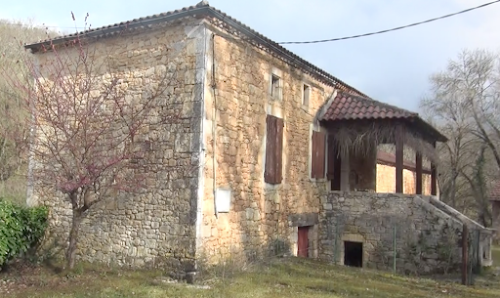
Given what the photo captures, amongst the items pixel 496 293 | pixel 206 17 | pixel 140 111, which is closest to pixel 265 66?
pixel 206 17

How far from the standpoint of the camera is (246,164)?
10070 millimetres

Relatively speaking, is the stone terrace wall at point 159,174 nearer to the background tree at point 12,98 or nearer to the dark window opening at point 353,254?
the dark window opening at point 353,254

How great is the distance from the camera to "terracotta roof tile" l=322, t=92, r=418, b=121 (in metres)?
12.3

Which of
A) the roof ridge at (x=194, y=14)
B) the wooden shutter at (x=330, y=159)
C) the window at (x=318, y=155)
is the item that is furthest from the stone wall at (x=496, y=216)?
the roof ridge at (x=194, y=14)

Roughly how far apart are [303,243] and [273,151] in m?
3.27

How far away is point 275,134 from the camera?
11062mm

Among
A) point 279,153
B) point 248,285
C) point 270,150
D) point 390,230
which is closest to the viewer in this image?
point 248,285

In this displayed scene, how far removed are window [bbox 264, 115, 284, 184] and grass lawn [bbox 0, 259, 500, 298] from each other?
2.14 meters

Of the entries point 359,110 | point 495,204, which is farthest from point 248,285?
point 495,204

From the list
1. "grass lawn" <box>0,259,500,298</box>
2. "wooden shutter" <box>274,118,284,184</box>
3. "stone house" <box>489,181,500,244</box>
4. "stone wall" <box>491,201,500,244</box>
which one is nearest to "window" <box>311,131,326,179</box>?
"wooden shutter" <box>274,118,284,184</box>

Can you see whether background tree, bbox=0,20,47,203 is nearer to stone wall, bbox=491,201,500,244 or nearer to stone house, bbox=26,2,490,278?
stone house, bbox=26,2,490,278

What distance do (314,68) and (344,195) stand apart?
3.76 m

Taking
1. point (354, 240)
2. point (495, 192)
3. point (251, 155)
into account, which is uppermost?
point (251, 155)

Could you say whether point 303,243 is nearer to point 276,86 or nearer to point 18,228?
point 276,86
